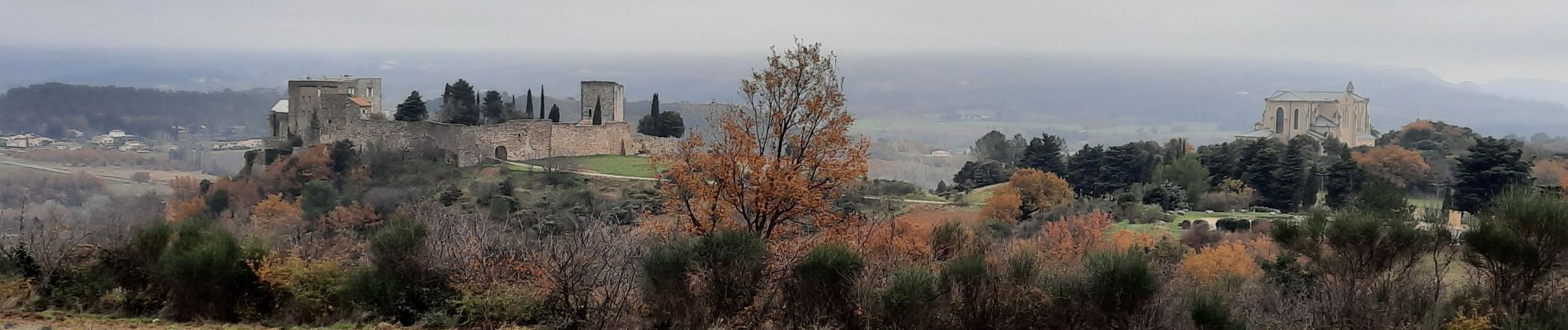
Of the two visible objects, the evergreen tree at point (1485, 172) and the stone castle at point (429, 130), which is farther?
the stone castle at point (429, 130)

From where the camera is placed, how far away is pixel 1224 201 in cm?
2998

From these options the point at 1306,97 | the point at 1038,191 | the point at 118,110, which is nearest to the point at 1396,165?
the point at 1038,191

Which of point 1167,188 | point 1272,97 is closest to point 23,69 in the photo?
point 1167,188

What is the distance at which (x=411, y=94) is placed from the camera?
108ft

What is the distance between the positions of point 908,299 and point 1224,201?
2513cm

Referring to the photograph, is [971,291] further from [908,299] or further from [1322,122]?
[1322,122]

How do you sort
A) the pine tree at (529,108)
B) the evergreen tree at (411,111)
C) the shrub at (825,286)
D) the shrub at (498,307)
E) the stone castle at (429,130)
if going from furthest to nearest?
the pine tree at (529,108) < the evergreen tree at (411,111) < the stone castle at (429,130) < the shrub at (498,307) < the shrub at (825,286)

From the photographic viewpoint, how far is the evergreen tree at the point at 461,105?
3197 centimetres

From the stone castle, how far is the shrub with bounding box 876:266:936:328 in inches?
921

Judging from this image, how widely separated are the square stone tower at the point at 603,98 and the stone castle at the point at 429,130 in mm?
24

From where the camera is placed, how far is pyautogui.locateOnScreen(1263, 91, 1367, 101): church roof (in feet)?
180

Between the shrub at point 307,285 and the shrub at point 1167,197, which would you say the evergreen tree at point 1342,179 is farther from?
the shrub at point 307,285

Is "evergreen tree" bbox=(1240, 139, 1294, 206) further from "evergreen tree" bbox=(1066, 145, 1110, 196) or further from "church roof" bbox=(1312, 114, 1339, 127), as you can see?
"church roof" bbox=(1312, 114, 1339, 127)

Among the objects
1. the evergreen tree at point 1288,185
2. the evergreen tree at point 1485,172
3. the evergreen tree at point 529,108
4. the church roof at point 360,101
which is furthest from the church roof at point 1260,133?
the church roof at point 360,101
